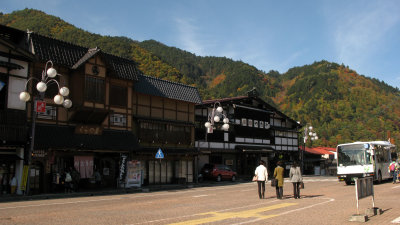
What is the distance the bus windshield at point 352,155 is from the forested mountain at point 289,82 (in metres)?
45.9

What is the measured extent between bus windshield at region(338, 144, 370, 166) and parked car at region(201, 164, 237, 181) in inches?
513

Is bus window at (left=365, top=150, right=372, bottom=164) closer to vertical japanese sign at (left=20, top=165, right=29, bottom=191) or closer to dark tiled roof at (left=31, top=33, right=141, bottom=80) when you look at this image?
dark tiled roof at (left=31, top=33, right=141, bottom=80)

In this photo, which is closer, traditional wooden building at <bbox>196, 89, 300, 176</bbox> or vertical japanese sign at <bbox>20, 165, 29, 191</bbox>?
vertical japanese sign at <bbox>20, 165, 29, 191</bbox>

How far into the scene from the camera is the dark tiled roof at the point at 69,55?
83.0ft

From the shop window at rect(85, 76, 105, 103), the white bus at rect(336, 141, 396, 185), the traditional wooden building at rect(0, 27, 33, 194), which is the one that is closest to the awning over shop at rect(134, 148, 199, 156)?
the shop window at rect(85, 76, 105, 103)

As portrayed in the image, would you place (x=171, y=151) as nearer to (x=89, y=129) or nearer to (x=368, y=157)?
(x=89, y=129)

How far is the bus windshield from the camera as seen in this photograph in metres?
27.5

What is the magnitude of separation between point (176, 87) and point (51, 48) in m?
13.1

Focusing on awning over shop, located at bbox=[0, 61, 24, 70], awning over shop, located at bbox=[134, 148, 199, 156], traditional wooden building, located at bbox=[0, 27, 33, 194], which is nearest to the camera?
awning over shop, located at bbox=[0, 61, 24, 70]

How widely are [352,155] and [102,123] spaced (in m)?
18.2

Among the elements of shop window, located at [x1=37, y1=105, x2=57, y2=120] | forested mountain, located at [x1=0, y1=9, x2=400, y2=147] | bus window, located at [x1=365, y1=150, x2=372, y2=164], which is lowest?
bus window, located at [x1=365, y1=150, x2=372, y2=164]

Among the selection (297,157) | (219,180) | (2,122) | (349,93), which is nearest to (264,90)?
(349,93)

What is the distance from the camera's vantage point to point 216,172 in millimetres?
37844

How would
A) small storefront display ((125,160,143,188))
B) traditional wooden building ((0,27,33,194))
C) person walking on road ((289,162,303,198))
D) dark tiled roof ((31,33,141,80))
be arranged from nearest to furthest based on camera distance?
person walking on road ((289,162,303,198)) < traditional wooden building ((0,27,33,194)) < dark tiled roof ((31,33,141,80)) < small storefront display ((125,160,143,188))
